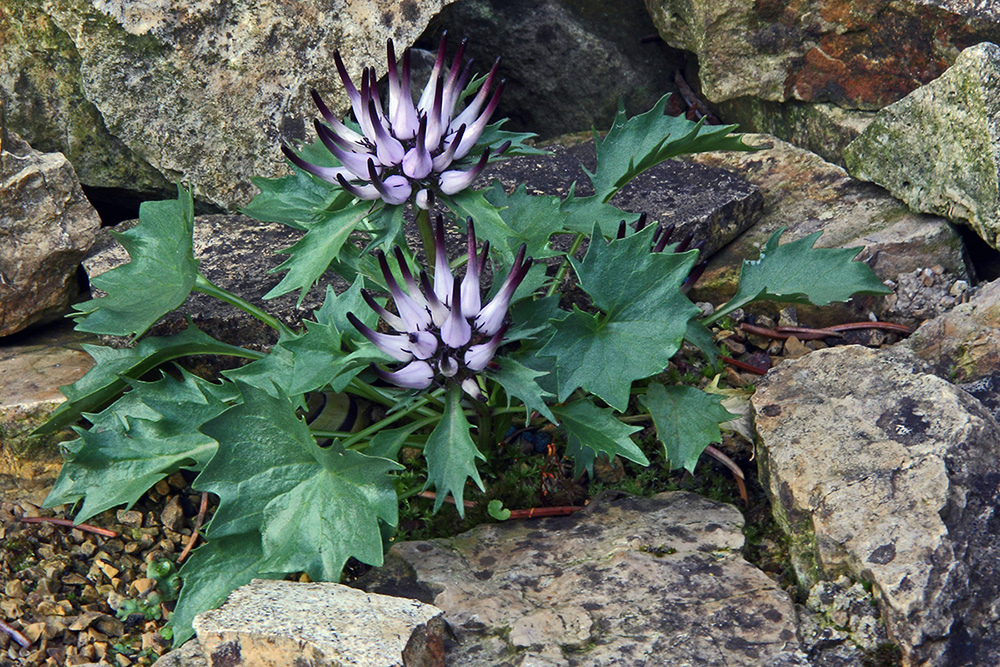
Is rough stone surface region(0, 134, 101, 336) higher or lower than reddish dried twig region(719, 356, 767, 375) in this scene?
higher

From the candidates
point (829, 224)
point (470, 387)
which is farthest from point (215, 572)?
point (829, 224)

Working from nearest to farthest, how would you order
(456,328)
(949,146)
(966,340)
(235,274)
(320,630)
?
(320,630) → (456,328) → (966,340) → (949,146) → (235,274)

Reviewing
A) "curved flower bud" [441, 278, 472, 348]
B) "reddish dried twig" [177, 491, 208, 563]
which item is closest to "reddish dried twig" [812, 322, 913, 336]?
"curved flower bud" [441, 278, 472, 348]

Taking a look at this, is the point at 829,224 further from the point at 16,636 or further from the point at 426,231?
the point at 16,636

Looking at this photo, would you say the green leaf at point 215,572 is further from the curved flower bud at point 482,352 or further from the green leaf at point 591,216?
the green leaf at point 591,216

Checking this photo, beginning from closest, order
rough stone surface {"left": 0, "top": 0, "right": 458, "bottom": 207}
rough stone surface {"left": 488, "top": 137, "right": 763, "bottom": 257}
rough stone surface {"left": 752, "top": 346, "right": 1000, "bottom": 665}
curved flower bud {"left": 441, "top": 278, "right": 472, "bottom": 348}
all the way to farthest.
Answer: rough stone surface {"left": 752, "top": 346, "right": 1000, "bottom": 665} → curved flower bud {"left": 441, "top": 278, "right": 472, "bottom": 348} → rough stone surface {"left": 488, "top": 137, "right": 763, "bottom": 257} → rough stone surface {"left": 0, "top": 0, "right": 458, "bottom": 207}

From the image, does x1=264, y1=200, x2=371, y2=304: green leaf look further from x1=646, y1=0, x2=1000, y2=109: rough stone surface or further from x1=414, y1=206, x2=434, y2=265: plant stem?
x1=646, y1=0, x2=1000, y2=109: rough stone surface
